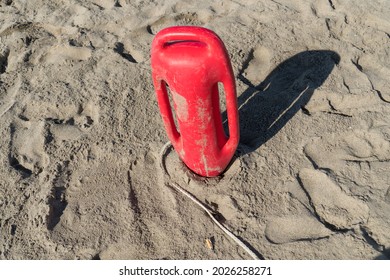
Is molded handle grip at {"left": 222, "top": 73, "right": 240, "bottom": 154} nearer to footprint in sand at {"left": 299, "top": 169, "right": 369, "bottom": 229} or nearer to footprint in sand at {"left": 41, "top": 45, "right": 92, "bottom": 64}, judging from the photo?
footprint in sand at {"left": 299, "top": 169, "right": 369, "bottom": 229}

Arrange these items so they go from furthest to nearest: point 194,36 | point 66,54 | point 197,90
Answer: point 66,54 → point 197,90 → point 194,36

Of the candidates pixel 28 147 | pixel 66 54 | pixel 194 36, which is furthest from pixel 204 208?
pixel 66 54

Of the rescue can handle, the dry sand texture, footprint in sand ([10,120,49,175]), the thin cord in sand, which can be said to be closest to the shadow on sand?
the dry sand texture

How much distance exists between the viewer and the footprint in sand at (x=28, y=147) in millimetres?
2105

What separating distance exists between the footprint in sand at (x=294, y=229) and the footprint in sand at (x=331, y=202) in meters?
0.06

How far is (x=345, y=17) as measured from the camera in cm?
269

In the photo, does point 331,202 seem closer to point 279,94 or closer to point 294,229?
point 294,229

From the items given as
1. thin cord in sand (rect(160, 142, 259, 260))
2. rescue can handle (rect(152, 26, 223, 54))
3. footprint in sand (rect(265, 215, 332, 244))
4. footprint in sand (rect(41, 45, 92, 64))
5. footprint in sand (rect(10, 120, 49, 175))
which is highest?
rescue can handle (rect(152, 26, 223, 54))

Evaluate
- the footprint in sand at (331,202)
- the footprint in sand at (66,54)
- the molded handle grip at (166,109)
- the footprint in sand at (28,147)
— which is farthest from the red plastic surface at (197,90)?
the footprint in sand at (66,54)

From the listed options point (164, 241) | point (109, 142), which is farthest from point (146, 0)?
point (164, 241)

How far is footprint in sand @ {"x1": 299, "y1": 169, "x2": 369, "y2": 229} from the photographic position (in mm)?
1809

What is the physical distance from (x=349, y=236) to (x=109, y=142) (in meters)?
1.30

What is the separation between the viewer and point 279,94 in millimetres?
2312

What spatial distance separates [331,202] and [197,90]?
2.86 ft
